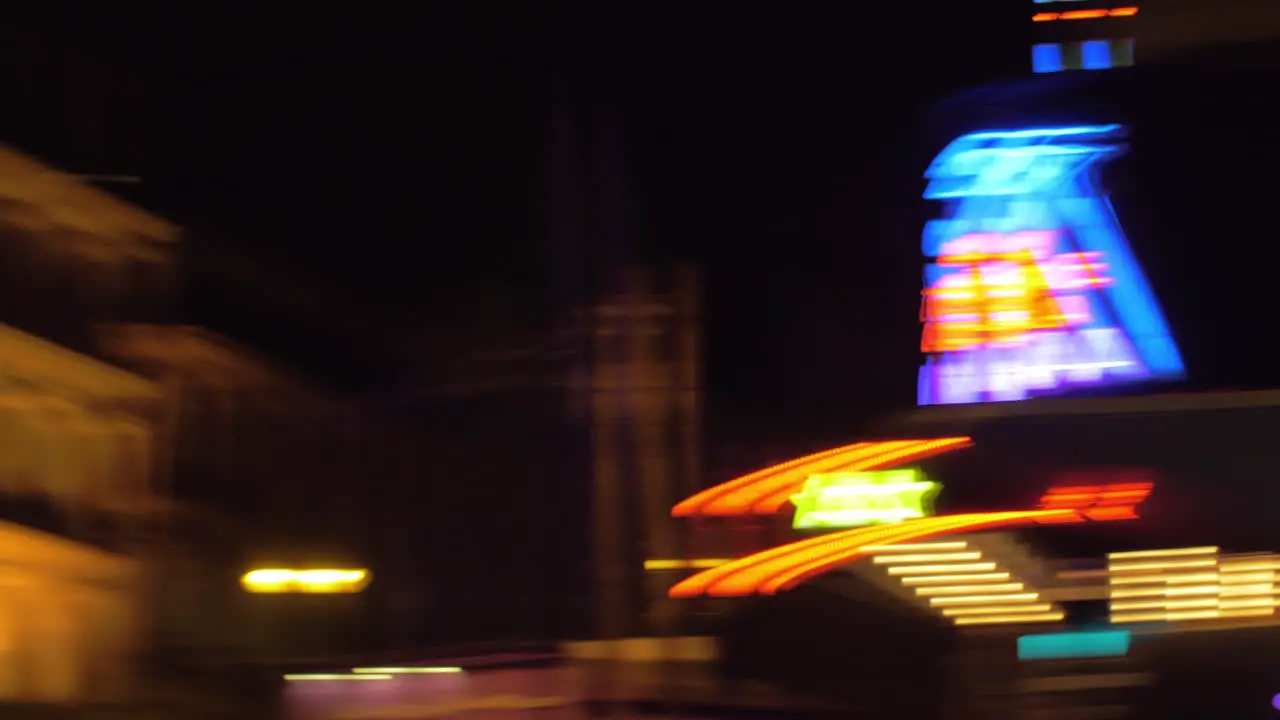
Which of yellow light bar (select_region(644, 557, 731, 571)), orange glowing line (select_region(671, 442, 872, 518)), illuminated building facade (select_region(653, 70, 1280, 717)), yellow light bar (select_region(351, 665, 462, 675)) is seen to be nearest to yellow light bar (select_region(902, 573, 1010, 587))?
illuminated building facade (select_region(653, 70, 1280, 717))

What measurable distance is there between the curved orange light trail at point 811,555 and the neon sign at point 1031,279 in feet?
2.55

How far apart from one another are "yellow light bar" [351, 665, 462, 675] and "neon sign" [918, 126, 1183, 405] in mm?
1941

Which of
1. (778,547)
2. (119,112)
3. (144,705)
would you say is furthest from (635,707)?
(119,112)

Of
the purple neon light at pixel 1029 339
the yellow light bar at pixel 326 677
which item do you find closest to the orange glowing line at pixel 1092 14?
the purple neon light at pixel 1029 339

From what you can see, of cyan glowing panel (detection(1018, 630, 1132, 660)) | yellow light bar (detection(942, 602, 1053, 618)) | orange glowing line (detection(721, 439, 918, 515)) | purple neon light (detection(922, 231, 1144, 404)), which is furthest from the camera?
purple neon light (detection(922, 231, 1144, 404))

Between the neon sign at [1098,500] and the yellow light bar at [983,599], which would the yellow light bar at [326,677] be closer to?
the yellow light bar at [983,599]

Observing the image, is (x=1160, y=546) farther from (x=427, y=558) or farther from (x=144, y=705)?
(x=427, y=558)

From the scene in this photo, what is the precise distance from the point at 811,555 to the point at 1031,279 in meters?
1.45

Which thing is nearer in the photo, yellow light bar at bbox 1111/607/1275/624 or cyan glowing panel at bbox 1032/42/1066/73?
yellow light bar at bbox 1111/607/1275/624

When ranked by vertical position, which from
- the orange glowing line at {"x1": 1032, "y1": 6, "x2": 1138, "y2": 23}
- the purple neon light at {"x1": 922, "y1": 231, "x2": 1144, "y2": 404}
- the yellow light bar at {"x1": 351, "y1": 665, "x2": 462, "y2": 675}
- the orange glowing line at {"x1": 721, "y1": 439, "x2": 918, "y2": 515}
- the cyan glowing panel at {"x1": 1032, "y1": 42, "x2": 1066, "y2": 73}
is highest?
the orange glowing line at {"x1": 1032, "y1": 6, "x2": 1138, "y2": 23}

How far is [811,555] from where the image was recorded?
381cm

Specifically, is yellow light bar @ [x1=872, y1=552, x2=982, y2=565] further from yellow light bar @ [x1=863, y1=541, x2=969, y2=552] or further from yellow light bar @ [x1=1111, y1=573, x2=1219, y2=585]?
yellow light bar @ [x1=1111, y1=573, x2=1219, y2=585]

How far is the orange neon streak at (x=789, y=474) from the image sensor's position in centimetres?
384

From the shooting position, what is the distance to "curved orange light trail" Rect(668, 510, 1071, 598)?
363 centimetres
